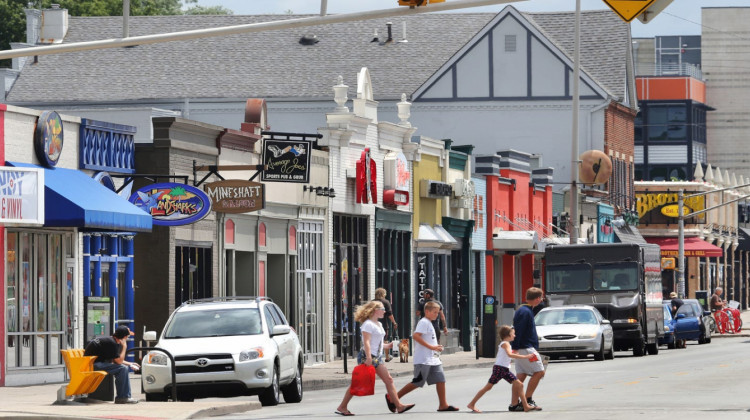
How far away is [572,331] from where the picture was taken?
39.1 m

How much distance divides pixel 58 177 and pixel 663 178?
72078 mm

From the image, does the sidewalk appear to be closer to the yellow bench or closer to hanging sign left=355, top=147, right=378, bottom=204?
the yellow bench

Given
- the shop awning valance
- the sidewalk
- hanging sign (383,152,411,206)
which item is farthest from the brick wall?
the sidewalk

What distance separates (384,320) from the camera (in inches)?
1697

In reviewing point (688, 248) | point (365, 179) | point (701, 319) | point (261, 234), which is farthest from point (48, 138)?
point (688, 248)

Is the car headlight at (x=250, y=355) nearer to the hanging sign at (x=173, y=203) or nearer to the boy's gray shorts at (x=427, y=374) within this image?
the boy's gray shorts at (x=427, y=374)

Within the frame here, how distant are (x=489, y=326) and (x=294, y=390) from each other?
57.6ft

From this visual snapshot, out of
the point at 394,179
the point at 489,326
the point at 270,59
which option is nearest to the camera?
the point at 489,326

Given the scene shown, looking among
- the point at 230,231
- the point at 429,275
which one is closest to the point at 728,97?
the point at 429,275

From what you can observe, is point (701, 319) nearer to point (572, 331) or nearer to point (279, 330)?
point (572, 331)

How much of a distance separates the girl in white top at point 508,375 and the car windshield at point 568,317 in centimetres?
1674

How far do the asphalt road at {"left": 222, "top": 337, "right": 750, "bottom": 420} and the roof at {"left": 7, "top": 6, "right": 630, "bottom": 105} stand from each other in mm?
26556

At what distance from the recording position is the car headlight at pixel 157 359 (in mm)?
24266

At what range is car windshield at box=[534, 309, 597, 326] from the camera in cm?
3944
